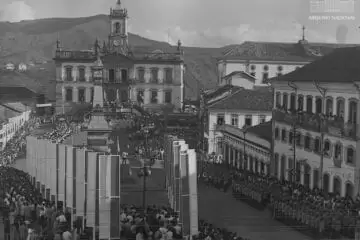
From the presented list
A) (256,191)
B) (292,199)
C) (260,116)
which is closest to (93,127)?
(256,191)

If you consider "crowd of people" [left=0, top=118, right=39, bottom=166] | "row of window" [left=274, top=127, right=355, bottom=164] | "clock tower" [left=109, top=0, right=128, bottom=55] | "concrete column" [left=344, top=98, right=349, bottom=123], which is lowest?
"crowd of people" [left=0, top=118, right=39, bottom=166]

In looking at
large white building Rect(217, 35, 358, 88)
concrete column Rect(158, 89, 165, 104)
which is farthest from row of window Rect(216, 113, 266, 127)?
concrete column Rect(158, 89, 165, 104)

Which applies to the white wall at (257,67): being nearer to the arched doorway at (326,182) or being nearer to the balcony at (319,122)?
the balcony at (319,122)

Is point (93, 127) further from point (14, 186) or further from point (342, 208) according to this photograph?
point (342, 208)

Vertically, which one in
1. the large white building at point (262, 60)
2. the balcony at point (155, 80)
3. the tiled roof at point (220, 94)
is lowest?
the tiled roof at point (220, 94)

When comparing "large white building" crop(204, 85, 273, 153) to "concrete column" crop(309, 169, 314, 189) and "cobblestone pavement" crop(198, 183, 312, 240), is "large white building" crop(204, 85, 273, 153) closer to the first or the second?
"concrete column" crop(309, 169, 314, 189)

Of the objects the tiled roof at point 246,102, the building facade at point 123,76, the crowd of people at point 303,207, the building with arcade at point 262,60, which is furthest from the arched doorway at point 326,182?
the building facade at point 123,76

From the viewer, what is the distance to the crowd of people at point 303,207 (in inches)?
875

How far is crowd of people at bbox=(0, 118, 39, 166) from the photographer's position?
132 feet

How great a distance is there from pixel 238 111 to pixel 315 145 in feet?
60.1

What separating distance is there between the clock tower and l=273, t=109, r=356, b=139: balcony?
51152 millimetres

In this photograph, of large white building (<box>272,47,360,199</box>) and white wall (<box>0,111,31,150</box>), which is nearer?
large white building (<box>272,47,360,199</box>)

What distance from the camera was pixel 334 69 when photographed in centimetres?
3428

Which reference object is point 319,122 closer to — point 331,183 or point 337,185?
point 331,183
